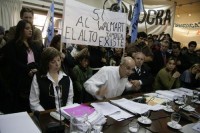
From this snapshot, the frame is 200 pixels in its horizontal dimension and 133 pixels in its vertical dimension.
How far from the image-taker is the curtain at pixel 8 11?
5.13m

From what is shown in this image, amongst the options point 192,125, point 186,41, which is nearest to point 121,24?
point 192,125

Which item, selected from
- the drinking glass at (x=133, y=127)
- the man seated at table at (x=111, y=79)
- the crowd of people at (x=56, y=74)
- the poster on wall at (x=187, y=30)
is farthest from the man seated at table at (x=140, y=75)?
the poster on wall at (x=187, y=30)

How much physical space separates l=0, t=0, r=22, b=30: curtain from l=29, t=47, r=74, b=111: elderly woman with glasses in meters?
3.87

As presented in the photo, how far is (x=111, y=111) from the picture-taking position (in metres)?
1.76

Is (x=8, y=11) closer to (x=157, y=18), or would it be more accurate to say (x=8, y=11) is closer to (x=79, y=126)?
(x=157, y=18)

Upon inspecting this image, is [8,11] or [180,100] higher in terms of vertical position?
[8,11]

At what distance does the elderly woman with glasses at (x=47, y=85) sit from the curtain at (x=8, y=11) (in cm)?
387

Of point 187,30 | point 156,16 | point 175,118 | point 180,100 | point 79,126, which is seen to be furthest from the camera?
point 187,30

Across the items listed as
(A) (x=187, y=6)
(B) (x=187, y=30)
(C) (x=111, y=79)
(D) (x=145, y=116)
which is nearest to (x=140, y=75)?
(C) (x=111, y=79)

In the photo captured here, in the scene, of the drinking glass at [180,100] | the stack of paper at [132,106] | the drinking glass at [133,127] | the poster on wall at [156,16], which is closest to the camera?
the drinking glass at [133,127]

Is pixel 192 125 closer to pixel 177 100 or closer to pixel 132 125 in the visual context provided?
pixel 132 125

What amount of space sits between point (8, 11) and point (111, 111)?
460 cm

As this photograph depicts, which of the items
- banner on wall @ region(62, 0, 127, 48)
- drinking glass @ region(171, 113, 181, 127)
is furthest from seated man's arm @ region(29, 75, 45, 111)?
drinking glass @ region(171, 113, 181, 127)

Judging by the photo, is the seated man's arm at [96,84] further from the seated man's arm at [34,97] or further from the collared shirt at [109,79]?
the seated man's arm at [34,97]
